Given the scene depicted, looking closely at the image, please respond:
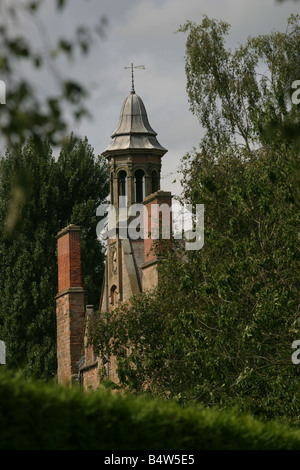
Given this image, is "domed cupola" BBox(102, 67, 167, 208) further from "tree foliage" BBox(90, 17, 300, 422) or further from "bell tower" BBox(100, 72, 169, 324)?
"tree foliage" BBox(90, 17, 300, 422)

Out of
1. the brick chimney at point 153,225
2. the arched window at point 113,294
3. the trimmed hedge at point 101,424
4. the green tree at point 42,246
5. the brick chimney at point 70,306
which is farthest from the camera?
the green tree at point 42,246

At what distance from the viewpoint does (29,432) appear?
7.66m

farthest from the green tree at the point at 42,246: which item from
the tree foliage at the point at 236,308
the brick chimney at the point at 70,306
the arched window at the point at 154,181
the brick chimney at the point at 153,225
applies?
the tree foliage at the point at 236,308

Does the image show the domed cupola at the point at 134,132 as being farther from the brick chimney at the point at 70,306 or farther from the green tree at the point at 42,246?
the brick chimney at the point at 70,306

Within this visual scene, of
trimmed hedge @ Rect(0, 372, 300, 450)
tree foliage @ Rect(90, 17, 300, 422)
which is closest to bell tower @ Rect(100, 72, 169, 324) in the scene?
tree foliage @ Rect(90, 17, 300, 422)

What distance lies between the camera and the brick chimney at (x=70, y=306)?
3647 cm

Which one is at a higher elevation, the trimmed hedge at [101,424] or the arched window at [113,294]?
the arched window at [113,294]

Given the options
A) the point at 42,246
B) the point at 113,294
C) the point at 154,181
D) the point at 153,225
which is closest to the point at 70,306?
the point at 113,294

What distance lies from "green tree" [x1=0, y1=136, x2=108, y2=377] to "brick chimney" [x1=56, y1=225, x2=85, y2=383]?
19.4 ft

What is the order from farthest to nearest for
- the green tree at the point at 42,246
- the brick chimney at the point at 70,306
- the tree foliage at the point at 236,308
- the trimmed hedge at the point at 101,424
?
the green tree at the point at 42,246 → the brick chimney at the point at 70,306 → the tree foliage at the point at 236,308 → the trimmed hedge at the point at 101,424

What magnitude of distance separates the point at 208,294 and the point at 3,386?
1334cm

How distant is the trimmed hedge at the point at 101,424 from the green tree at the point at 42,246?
112 feet

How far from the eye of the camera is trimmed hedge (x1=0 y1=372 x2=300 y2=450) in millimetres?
7609

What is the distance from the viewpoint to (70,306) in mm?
36562
